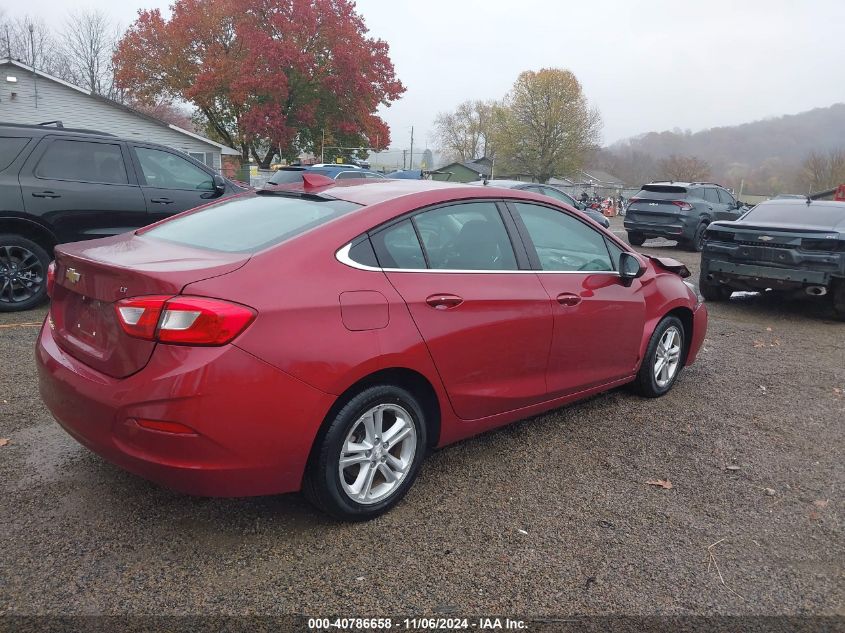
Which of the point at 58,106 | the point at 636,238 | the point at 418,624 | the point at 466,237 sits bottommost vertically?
the point at 418,624

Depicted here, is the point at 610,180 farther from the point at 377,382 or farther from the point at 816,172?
the point at 377,382

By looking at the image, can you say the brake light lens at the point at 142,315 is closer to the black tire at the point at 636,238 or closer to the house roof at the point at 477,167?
the black tire at the point at 636,238

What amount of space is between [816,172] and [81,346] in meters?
55.6

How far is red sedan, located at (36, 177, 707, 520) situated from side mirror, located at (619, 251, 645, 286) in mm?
261

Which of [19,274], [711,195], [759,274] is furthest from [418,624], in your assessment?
[711,195]

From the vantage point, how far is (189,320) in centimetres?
243

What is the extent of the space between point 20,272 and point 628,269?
5758 mm

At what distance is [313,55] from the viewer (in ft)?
131

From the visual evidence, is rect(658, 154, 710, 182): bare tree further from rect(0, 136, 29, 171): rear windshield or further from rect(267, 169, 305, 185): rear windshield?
rect(0, 136, 29, 171): rear windshield

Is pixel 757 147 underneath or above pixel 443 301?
above

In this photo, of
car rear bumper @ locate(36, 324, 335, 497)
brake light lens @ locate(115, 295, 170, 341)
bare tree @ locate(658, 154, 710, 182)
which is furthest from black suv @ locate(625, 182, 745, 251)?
bare tree @ locate(658, 154, 710, 182)

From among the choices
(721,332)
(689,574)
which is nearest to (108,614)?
(689,574)

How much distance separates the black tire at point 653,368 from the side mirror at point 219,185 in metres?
5.34

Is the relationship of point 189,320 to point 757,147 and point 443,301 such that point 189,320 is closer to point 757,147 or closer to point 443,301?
point 443,301
